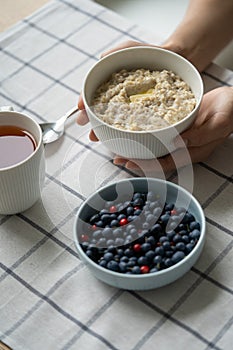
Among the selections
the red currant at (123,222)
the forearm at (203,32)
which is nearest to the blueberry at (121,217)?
the red currant at (123,222)

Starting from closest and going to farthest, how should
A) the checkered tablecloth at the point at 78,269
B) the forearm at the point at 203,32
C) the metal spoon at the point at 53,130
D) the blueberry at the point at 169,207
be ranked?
the checkered tablecloth at the point at 78,269, the blueberry at the point at 169,207, the metal spoon at the point at 53,130, the forearm at the point at 203,32

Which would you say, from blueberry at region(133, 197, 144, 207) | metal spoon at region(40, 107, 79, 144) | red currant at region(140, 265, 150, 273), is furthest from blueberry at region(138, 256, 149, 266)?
metal spoon at region(40, 107, 79, 144)

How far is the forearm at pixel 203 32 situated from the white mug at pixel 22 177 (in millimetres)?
377

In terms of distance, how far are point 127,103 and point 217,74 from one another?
0.90ft

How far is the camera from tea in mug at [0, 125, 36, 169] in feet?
3.12

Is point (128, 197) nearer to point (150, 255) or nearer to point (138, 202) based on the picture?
point (138, 202)

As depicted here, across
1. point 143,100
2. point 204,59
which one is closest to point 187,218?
point 143,100

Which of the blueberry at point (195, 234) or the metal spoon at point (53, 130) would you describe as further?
the metal spoon at point (53, 130)

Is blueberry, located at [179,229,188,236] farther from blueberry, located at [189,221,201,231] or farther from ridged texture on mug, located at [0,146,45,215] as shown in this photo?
ridged texture on mug, located at [0,146,45,215]

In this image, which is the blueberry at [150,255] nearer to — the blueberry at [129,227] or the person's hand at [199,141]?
the blueberry at [129,227]

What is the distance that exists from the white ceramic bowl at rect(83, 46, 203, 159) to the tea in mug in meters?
0.11

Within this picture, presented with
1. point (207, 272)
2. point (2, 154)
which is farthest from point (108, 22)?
point (207, 272)

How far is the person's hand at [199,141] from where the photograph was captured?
1.03 m

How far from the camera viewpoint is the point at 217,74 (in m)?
1.22
